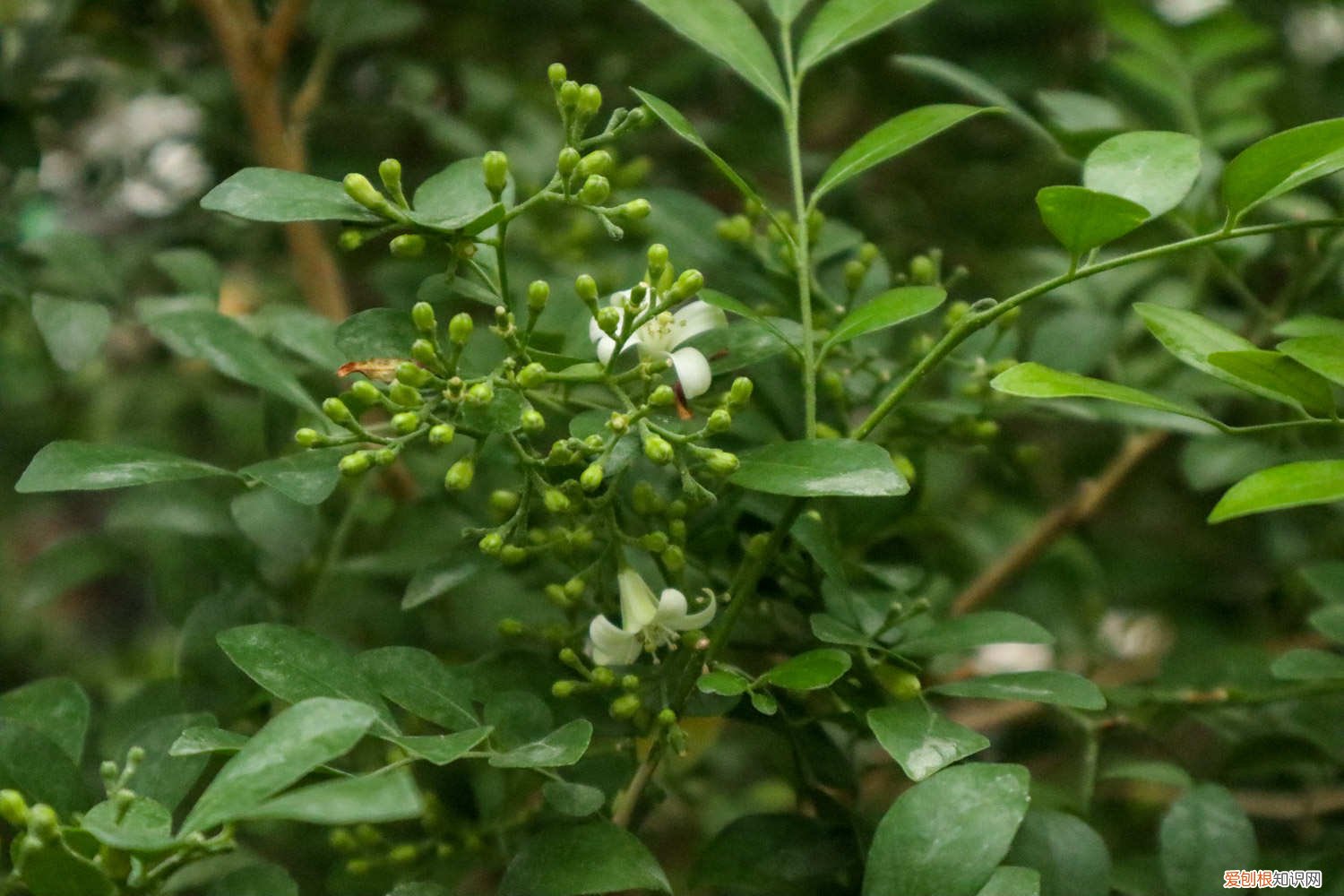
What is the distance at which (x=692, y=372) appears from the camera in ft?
2.20

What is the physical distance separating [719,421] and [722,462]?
0.07ft

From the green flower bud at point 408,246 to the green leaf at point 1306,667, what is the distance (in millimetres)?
528

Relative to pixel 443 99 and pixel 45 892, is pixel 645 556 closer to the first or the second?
pixel 45 892

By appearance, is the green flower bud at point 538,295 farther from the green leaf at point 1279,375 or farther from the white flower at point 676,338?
the green leaf at point 1279,375

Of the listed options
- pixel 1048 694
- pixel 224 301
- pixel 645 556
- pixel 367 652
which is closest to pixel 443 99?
pixel 224 301

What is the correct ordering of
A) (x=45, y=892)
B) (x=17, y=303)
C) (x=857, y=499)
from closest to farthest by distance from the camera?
1. (x=45, y=892)
2. (x=857, y=499)
3. (x=17, y=303)

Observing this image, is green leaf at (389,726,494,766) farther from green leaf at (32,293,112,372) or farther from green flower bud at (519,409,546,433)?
green leaf at (32,293,112,372)

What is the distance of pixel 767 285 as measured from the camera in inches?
33.7

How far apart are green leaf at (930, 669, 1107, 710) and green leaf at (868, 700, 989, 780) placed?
0.08 feet

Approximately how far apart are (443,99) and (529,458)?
831 millimetres

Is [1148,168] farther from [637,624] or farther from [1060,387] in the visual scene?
[637,624]

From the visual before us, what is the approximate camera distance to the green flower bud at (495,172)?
62 cm

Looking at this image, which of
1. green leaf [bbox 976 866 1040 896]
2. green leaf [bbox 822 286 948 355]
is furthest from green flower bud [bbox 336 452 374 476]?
green leaf [bbox 976 866 1040 896]

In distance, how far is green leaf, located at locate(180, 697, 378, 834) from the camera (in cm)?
48
